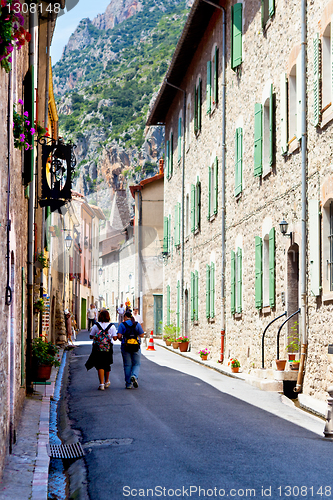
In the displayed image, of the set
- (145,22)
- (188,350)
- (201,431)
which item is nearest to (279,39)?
(201,431)

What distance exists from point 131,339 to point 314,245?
12.8ft

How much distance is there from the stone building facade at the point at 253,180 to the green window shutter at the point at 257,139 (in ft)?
0.16

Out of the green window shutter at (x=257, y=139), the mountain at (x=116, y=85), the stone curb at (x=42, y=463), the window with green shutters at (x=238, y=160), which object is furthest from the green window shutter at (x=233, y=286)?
the mountain at (x=116, y=85)

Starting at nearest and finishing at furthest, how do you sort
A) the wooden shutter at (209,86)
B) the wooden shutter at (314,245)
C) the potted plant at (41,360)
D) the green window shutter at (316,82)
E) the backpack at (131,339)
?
the wooden shutter at (314,245)
the green window shutter at (316,82)
the backpack at (131,339)
the potted plant at (41,360)
the wooden shutter at (209,86)

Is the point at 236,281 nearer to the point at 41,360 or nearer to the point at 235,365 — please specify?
the point at 235,365

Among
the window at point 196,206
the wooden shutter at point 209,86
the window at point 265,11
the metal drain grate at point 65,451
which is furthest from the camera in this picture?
the window at point 196,206

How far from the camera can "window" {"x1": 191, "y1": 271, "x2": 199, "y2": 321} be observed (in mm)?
24594

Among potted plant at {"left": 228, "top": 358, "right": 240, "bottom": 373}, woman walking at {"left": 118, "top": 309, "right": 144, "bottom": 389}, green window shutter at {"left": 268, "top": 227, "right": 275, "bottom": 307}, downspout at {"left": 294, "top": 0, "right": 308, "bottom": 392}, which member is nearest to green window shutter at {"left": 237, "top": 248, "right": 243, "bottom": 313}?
potted plant at {"left": 228, "top": 358, "right": 240, "bottom": 373}

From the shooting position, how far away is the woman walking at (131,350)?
1329 cm

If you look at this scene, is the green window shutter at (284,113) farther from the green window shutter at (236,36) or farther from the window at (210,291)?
the window at (210,291)

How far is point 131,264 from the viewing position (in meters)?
44.8

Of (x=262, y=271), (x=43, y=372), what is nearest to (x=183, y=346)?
(x=262, y=271)

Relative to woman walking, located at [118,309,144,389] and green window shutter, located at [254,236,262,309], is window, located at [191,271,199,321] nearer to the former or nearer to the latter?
green window shutter, located at [254,236,262,309]

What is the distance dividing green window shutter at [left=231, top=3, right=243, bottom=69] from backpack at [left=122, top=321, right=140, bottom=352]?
889 centimetres
